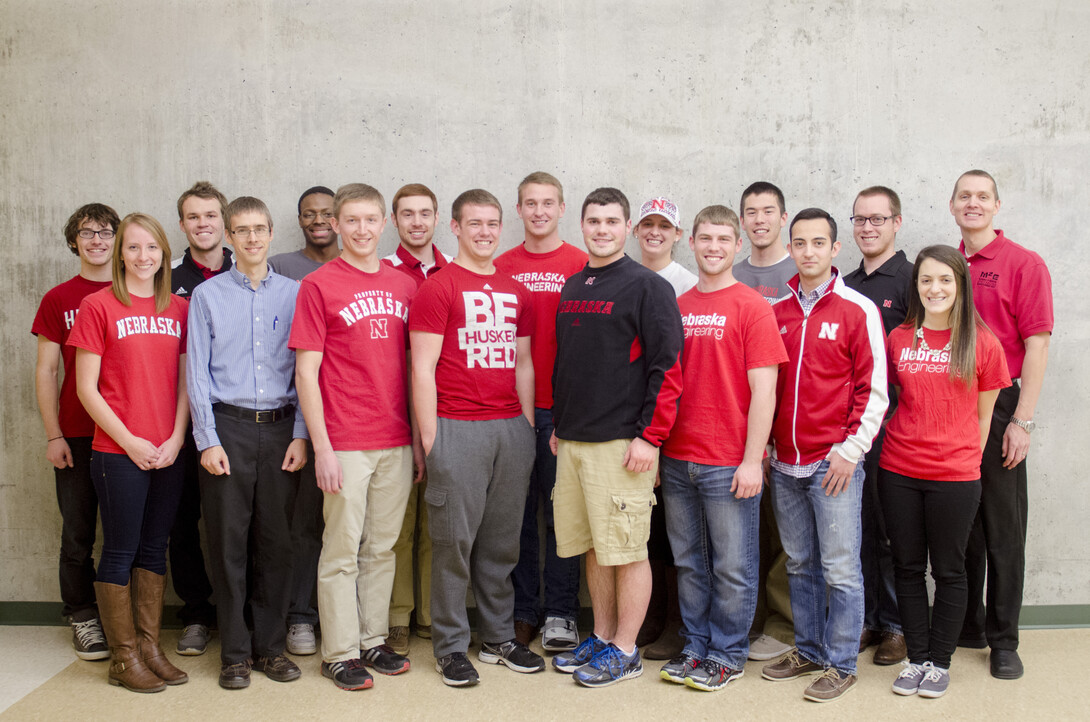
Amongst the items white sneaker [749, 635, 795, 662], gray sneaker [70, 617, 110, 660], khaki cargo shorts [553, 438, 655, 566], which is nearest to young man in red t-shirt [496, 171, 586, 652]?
khaki cargo shorts [553, 438, 655, 566]

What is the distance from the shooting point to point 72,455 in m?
3.09

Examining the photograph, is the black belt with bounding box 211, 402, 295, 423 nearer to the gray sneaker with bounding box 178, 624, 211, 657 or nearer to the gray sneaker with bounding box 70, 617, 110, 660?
the gray sneaker with bounding box 178, 624, 211, 657

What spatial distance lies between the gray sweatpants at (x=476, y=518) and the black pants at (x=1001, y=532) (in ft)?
5.86

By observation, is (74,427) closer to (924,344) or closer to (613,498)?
(613,498)

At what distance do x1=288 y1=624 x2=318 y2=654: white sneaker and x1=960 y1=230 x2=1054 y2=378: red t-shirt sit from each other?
3.01 meters

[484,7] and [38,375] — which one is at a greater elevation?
[484,7]

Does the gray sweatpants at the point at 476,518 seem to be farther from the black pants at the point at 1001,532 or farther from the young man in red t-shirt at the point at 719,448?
the black pants at the point at 1001,532

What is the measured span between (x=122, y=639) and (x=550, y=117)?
2.80 m

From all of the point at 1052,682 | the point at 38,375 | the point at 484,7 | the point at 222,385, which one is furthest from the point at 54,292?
the point at 1052,682

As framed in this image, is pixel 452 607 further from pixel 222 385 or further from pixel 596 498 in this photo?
pixel 222 385

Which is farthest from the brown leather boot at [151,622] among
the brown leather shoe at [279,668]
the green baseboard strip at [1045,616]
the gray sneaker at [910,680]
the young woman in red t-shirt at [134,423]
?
the gray sneaker at [910,680]

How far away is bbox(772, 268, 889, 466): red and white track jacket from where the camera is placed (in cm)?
258

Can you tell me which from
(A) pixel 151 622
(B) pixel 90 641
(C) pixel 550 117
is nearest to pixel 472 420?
(A) pixel 151 622

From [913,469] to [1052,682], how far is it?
107 centimetres
